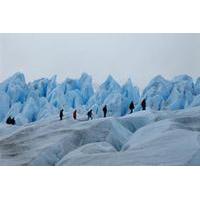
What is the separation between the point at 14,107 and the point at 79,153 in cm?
58

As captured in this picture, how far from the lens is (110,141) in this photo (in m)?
3.19

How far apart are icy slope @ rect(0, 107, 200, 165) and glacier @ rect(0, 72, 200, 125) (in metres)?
0.06

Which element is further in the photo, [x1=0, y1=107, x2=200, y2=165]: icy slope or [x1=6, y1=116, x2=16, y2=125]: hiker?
[x1=6, y1=116, x2=16, y2=125]: hiker

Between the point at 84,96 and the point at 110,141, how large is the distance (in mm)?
373

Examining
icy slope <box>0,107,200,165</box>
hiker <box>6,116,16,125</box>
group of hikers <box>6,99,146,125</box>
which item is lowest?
icy slope <box>0,107,200,165</box>

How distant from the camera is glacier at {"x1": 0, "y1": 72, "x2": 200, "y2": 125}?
A: 3176mm

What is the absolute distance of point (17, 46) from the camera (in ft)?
10.6

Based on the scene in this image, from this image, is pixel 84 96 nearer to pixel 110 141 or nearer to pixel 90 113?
pixel 90 113

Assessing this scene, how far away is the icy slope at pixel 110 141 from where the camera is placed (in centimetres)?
310

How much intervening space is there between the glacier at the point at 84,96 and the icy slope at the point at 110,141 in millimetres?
58

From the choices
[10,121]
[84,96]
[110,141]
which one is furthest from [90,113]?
[10,121]
